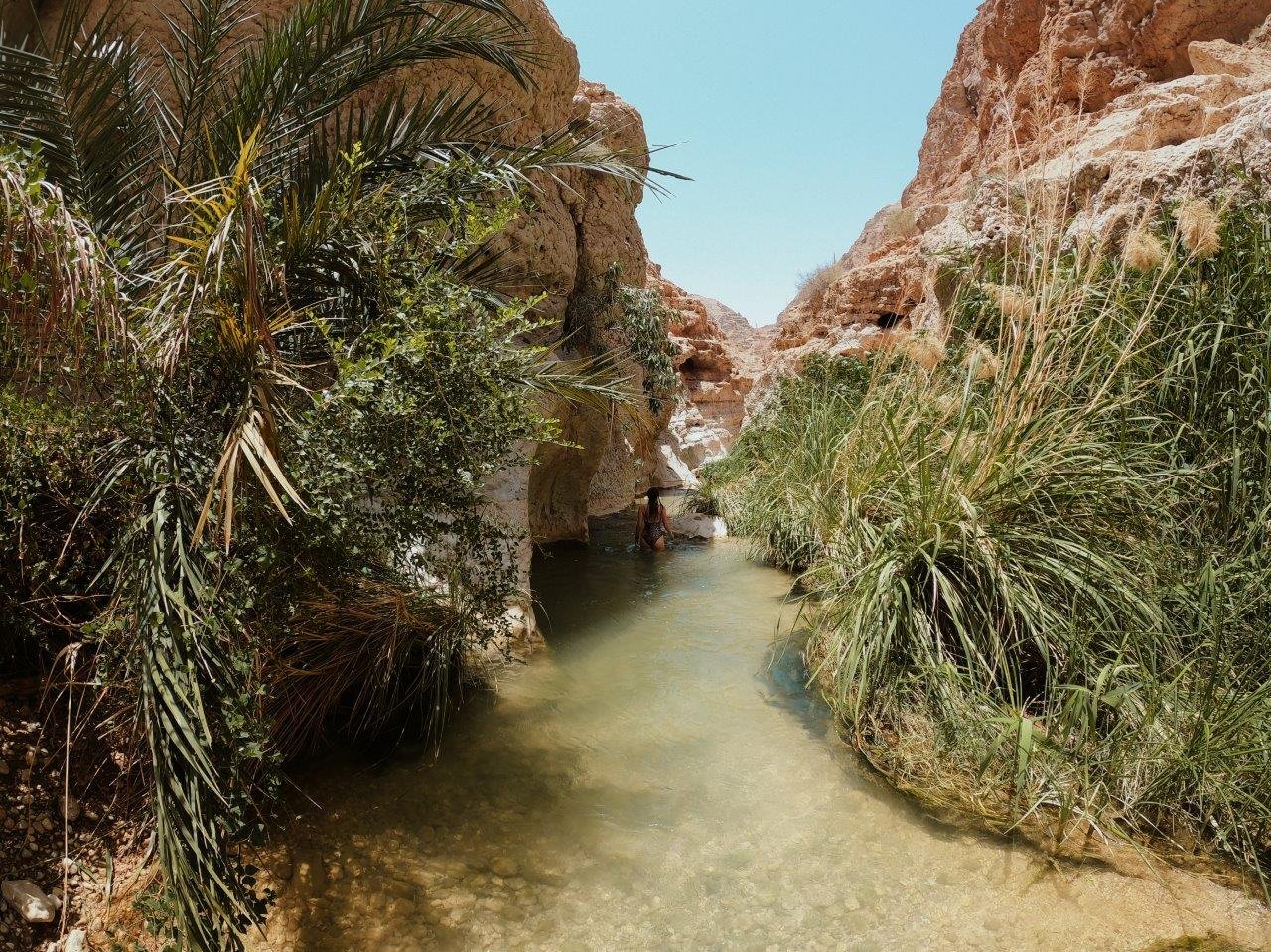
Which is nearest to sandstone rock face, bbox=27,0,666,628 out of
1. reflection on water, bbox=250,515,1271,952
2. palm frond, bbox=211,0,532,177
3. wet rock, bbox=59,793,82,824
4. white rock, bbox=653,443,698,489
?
palm frond, bbox=211,0,532,177

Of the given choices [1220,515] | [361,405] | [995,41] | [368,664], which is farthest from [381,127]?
[995,41]

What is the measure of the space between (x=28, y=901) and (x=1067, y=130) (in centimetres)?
518

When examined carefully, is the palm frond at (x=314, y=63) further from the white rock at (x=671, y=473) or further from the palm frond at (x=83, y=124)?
the white rock at (x=671, y=473)

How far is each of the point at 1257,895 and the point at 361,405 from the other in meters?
3.49

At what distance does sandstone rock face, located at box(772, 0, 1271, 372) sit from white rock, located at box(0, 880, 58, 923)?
165 inches

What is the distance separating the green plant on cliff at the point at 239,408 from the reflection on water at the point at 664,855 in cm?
41

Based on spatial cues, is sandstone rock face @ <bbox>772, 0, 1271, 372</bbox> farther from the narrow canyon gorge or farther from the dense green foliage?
the dense green foliage

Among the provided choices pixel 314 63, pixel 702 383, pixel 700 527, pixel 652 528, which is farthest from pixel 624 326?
pixel 702 383

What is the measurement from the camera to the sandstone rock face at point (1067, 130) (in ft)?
13.4

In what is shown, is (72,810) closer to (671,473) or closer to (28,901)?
(28,901)

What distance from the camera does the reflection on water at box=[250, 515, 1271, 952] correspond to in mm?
2408

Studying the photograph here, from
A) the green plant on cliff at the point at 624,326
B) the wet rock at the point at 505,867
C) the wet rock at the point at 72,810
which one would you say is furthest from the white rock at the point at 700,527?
the wet rock at the point at 72,810

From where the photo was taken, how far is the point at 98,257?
2.22 meters

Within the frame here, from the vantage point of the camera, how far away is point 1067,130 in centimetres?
359
